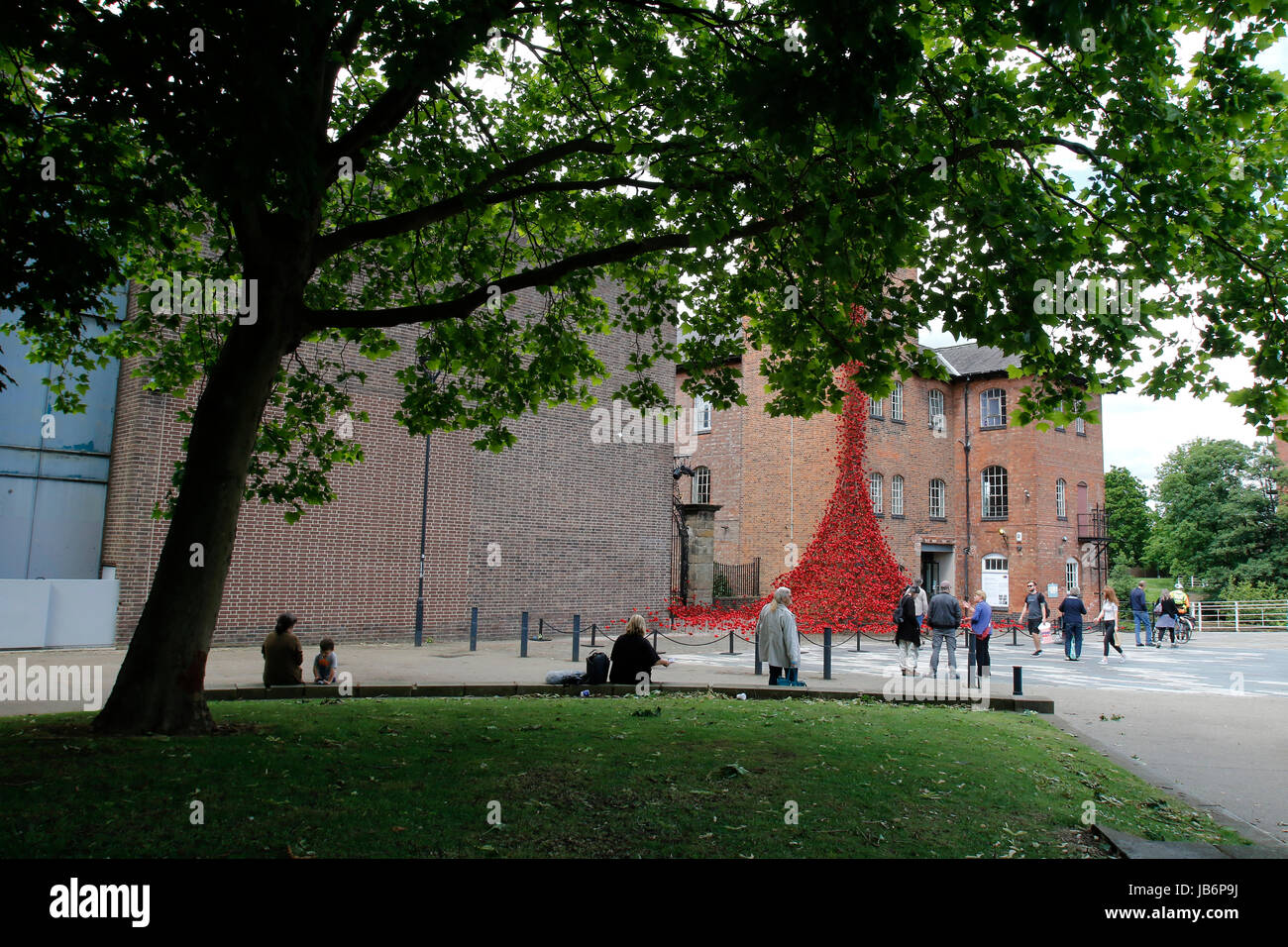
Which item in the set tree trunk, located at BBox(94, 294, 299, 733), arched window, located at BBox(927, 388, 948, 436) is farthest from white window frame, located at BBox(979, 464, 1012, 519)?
tree trunk, located at BBox(94, 294, 299, 733)

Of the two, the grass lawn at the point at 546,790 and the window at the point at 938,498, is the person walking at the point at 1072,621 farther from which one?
the window at the point at 938,498

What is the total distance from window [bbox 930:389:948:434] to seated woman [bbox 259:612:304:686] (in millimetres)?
30780

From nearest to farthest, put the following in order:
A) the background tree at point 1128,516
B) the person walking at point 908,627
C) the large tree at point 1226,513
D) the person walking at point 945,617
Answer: the person walking at point 945,617
the person walking at point 908,627
the large tree at point 1226,513
the background tree at point 1128,516

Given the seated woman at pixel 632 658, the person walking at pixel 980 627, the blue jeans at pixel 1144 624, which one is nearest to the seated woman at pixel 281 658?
the seated woman at pixel 632 658

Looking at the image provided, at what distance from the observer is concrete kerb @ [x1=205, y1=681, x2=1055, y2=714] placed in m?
11.7

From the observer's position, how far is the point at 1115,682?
16.9m

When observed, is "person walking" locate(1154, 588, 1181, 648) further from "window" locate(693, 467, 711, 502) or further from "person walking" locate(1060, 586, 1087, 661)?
"window" locate(693, 467, 711, 502)

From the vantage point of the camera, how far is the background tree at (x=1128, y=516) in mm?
78562

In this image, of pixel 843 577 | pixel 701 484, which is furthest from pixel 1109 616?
pixel 701 484

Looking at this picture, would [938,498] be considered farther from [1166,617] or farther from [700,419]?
[1166,617]

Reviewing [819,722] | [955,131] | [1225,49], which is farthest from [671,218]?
[819,722]

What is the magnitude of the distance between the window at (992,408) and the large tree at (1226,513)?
21889 mm

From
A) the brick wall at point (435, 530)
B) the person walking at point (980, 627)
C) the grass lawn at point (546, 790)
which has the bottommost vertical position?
the grass lawn at point (546, 790)

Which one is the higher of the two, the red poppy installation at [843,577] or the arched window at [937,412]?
the arched window at [937,412]
